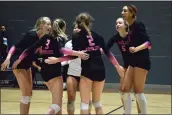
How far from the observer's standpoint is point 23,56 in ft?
15.9

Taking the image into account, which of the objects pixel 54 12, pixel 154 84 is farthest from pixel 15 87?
pixel 154 84

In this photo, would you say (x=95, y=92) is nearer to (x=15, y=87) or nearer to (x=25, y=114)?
(x=25, y=114)

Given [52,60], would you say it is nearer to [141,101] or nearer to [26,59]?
[26,59]

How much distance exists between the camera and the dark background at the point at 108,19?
11055mm

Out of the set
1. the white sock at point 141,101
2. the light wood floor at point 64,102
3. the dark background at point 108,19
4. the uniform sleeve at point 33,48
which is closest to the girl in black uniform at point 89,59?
the uniform sleeve at point 33,48

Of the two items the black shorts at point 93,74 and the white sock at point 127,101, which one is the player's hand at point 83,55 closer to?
the black shorts at point 93,74

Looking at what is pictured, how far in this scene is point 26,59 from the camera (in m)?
5.09

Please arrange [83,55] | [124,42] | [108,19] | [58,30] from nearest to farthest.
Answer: [83,55], [58,30], [124,42], [108,19]

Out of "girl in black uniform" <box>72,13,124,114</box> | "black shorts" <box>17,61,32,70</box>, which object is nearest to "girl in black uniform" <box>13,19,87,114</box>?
"girl in black uniform" <box>72,13,124,114</box>

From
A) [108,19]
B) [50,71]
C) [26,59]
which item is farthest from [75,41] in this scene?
[108,19]

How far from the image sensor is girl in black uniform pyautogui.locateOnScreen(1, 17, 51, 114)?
4.88 m

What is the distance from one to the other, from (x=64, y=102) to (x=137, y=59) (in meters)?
3.59

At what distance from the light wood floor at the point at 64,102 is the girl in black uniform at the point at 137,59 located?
73.7 inches

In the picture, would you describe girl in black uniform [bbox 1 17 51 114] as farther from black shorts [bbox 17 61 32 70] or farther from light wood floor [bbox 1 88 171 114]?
light wood floor [bbox 1 88 171 114]
